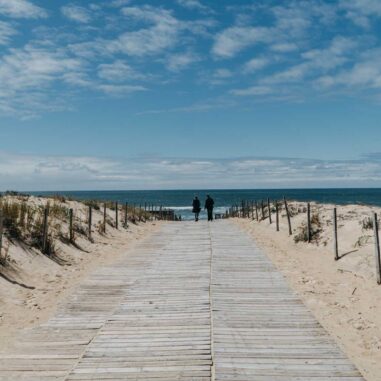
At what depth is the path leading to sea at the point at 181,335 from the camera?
20.7ft

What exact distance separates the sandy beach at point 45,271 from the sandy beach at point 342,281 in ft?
18.5

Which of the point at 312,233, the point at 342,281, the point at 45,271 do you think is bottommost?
the point at 342,281

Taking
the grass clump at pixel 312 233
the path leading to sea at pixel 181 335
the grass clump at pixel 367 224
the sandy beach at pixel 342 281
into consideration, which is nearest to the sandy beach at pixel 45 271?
the path leading to sea at pixel 181 335

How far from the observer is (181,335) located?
7.74 meters

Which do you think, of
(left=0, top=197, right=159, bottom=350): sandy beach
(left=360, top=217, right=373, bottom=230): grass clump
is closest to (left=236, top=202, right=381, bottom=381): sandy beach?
(left=360, top=217, right=373, bottom=230): grass clump

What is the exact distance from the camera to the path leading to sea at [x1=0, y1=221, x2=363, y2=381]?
630 cm

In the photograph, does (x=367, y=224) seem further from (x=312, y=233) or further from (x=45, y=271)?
(x=45, y=271)

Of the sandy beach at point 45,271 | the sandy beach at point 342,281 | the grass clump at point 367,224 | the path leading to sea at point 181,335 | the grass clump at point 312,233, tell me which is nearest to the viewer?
the path leading to sea at point 181,335

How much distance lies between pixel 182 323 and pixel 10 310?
3927 mm

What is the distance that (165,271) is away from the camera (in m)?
13.5

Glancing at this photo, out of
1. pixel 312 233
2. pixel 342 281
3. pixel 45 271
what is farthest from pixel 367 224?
pixel 45 271

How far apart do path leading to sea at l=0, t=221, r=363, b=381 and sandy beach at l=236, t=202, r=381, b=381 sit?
0.44 m

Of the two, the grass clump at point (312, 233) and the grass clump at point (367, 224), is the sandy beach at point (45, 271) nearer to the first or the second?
the grass clump at point (312, 233)

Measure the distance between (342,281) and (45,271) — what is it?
28.4 ft
